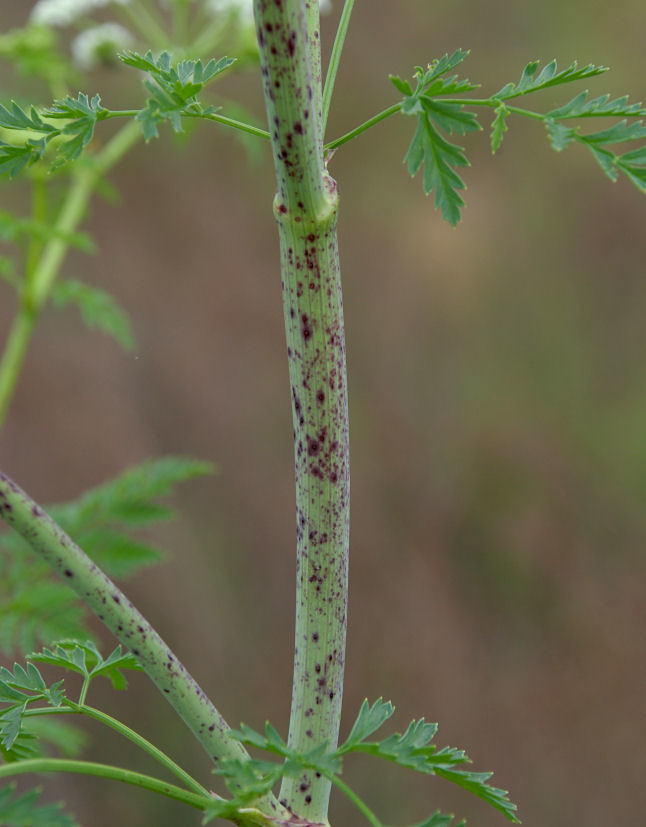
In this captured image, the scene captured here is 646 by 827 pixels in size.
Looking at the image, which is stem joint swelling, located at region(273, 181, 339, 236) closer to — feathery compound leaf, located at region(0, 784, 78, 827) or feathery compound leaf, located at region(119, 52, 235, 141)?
feathery compound leaf, located at region(119, 52, 235, 141)

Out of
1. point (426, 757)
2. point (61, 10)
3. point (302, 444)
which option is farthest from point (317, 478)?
point (61, 10)

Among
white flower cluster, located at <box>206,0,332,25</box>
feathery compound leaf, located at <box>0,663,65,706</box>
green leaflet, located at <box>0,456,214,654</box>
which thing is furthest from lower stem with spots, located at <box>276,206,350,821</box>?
white flower cluster, located at <box>206,0,332,25</box>

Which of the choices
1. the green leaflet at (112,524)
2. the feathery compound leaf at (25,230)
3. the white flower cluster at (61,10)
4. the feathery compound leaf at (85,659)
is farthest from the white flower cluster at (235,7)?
the feathery compound leaf at (85,659)

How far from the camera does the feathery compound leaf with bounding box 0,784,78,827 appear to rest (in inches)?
11.4

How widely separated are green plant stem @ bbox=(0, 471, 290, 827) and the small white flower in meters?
0.94

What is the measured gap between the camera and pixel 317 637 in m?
0.38

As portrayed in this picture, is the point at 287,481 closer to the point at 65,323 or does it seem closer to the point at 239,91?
the point at 65,323

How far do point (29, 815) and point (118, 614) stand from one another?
0.24 feet

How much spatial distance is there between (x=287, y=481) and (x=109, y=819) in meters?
0.97

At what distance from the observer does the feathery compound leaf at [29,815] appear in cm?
29

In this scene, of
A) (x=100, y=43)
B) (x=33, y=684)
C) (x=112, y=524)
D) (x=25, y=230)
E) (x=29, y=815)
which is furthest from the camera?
(x=100, y=43)

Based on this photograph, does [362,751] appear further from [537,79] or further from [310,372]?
[537,79]

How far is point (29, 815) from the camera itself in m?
0.29

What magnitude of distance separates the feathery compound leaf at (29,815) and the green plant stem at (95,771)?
0.01 m
